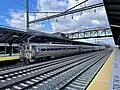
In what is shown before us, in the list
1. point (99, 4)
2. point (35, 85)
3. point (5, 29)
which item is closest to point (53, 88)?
point (35, 85)

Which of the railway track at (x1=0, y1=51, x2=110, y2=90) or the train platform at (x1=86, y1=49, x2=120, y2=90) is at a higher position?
the train platform at (x1=86, y1=49, x2=120, y2=90)

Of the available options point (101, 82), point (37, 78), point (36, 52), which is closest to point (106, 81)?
point (101, 82)

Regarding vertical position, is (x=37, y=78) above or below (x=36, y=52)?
below

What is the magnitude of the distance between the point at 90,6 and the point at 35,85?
1070cm

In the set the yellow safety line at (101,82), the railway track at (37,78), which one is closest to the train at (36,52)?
the railway track at (37,78)

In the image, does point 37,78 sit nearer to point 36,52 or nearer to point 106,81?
point 106,81

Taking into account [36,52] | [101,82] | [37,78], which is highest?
[36,52]

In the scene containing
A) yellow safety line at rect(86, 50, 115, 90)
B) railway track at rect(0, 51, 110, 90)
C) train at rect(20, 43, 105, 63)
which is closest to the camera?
yellow safety line at rect(86, 50, 115, 90)

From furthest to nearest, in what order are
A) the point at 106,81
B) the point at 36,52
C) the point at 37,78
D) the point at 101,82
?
the point at 36,52 < the point at 37,78 < the point at 106,81 < the point at 101,82

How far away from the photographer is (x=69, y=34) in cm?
9238

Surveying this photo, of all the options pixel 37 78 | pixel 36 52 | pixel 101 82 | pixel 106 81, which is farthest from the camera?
pixel 36 52

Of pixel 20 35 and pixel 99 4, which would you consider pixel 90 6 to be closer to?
pixel 99 4

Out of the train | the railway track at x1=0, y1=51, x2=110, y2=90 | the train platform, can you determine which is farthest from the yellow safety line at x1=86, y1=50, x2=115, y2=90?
the train

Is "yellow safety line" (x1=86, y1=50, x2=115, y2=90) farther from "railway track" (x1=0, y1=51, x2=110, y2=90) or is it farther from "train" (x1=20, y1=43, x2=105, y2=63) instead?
"train" (x1=20, y1=43, x2=105, y2=63)
